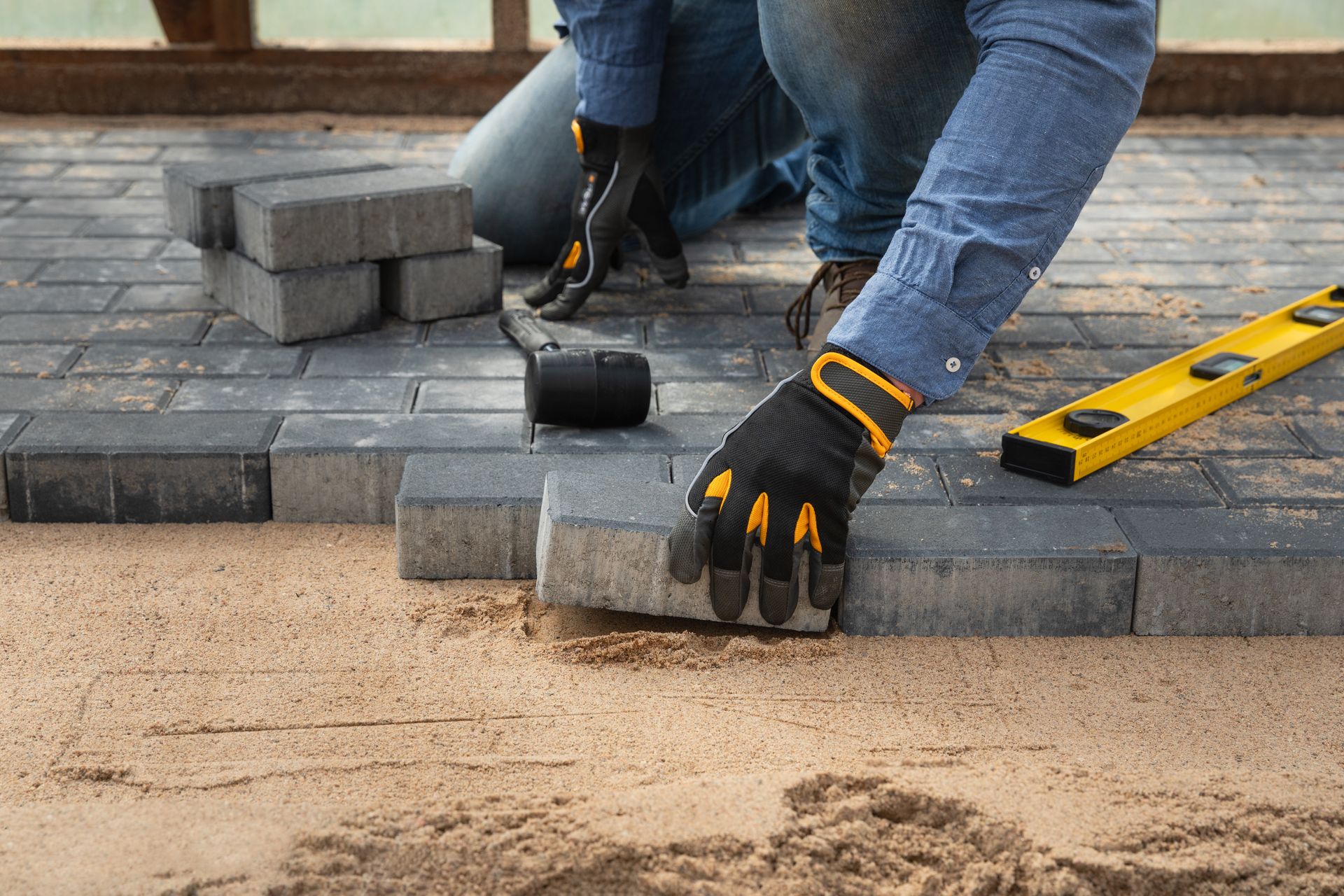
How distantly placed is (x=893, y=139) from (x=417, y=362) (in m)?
1.22

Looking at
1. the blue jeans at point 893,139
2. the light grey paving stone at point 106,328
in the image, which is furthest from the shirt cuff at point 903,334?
the light grey paving stone at point 106,328

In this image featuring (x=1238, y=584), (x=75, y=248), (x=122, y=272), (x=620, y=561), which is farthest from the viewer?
(x=75, y=248)

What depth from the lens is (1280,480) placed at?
2.56 m

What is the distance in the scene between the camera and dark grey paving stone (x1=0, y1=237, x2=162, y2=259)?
12.4ft

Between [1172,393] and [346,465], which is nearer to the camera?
[346,465]

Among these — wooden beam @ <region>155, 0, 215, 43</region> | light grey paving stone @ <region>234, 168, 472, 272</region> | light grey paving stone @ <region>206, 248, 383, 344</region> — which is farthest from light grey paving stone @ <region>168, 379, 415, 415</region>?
wooden beam @ <region>155, 0, 215, 43</region>

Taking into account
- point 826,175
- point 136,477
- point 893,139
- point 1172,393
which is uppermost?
point 893,139

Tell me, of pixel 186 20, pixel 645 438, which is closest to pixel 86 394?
pixel 645 438

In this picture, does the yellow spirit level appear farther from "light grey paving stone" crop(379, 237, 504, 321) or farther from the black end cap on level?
"light grey paving stone" crop(379, 237, 504, 321)

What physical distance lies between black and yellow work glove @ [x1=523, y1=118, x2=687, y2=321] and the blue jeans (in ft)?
1.03

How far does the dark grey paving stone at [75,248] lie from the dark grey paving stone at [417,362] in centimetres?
103

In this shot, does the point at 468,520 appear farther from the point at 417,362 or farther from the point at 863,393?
the point at 417,362

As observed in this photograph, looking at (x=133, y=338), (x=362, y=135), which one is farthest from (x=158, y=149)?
(x=133, y=338)

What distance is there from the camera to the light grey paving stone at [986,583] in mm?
2215
